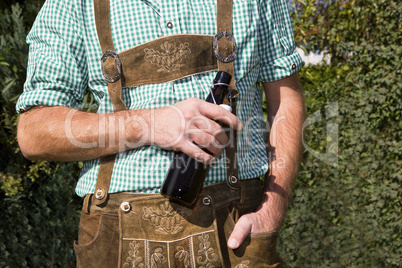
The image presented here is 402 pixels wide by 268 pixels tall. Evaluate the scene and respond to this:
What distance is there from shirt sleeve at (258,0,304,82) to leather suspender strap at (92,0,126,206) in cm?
62

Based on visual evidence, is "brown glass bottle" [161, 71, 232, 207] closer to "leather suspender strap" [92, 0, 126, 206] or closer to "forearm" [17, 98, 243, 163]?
"forearm" [17, 98, 243, 163]

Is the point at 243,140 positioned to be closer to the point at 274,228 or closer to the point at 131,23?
the point at 274,228

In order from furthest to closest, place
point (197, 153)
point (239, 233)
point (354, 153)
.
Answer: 1. point (354, 153)
2. point (239, 233)
3. point (197, 153)

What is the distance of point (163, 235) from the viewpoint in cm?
148

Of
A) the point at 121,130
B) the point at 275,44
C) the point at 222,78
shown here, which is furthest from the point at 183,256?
the point at 275,44

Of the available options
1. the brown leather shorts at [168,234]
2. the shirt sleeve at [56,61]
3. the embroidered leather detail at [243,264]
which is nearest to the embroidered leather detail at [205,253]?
the brown leather shorts at [168,234]

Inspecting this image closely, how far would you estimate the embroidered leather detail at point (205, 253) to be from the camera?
1.49m

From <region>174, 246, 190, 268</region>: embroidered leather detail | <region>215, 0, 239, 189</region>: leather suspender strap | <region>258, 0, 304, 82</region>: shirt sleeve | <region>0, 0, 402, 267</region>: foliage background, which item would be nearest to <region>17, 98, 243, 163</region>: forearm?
<region>215, 0, 239, 189</region>: leather suspender strap

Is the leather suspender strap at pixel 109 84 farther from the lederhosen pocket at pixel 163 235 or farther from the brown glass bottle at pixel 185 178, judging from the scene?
the brown glass bottle at pixel 185 178

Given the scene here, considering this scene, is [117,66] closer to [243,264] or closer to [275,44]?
[275,44]

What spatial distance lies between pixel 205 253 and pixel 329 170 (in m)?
2.63

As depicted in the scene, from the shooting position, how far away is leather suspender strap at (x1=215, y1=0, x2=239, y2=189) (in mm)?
1566

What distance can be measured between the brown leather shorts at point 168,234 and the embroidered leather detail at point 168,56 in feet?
1.52

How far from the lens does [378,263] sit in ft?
12.3
